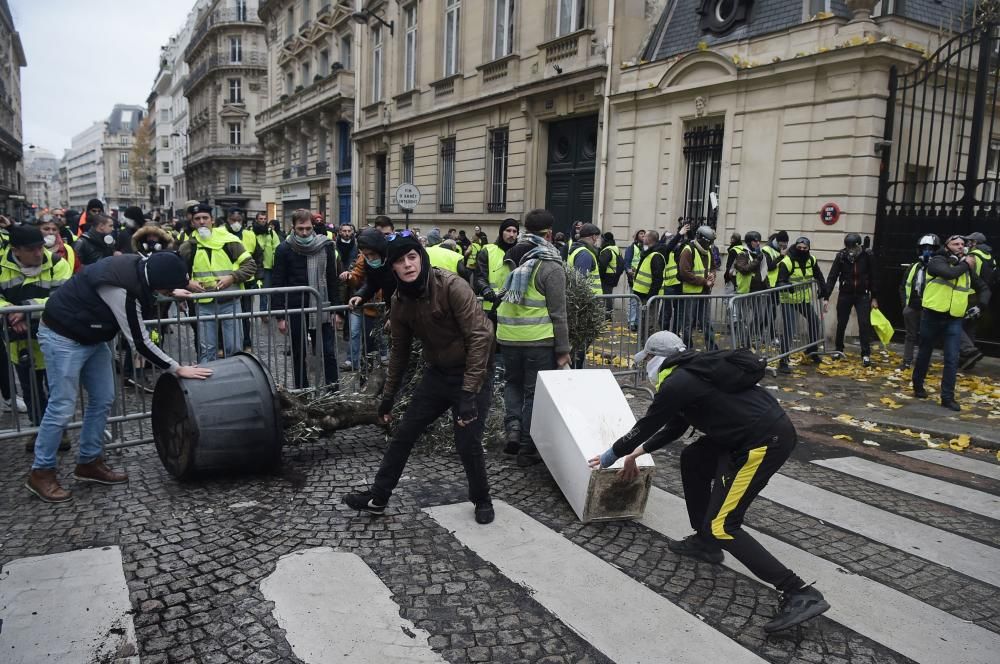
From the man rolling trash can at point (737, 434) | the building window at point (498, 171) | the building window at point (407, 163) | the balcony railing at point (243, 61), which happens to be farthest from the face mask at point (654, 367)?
the balcony railing at point (243, 61)

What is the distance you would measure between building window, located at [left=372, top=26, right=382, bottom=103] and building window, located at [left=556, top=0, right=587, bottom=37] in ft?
37.5

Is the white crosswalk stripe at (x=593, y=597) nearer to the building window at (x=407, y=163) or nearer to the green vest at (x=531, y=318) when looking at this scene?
the green vest at (x=531, y=318)

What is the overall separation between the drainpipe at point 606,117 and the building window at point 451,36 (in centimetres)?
780

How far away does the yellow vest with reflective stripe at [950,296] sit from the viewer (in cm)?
764

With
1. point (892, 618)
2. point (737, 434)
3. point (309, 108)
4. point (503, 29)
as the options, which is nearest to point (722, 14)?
point (503, 29)

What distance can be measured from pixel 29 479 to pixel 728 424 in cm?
445

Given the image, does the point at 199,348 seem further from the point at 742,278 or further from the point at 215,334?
the point at 742,278

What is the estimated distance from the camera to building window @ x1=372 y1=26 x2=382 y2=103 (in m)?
27.8

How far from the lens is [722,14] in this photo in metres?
14.3

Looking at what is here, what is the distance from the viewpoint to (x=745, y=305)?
902cm

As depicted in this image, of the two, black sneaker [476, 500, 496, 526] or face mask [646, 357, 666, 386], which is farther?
black sneaker [476, 500, 496, 526]

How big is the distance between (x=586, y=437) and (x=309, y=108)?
105ft

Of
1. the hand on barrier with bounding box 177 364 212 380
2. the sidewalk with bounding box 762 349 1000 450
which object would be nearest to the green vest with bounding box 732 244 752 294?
the sidewalk with bounding box 762 349 1000 450

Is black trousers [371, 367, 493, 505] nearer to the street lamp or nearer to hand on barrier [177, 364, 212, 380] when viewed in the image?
hand on barrier [177, 364, 212, 380]
